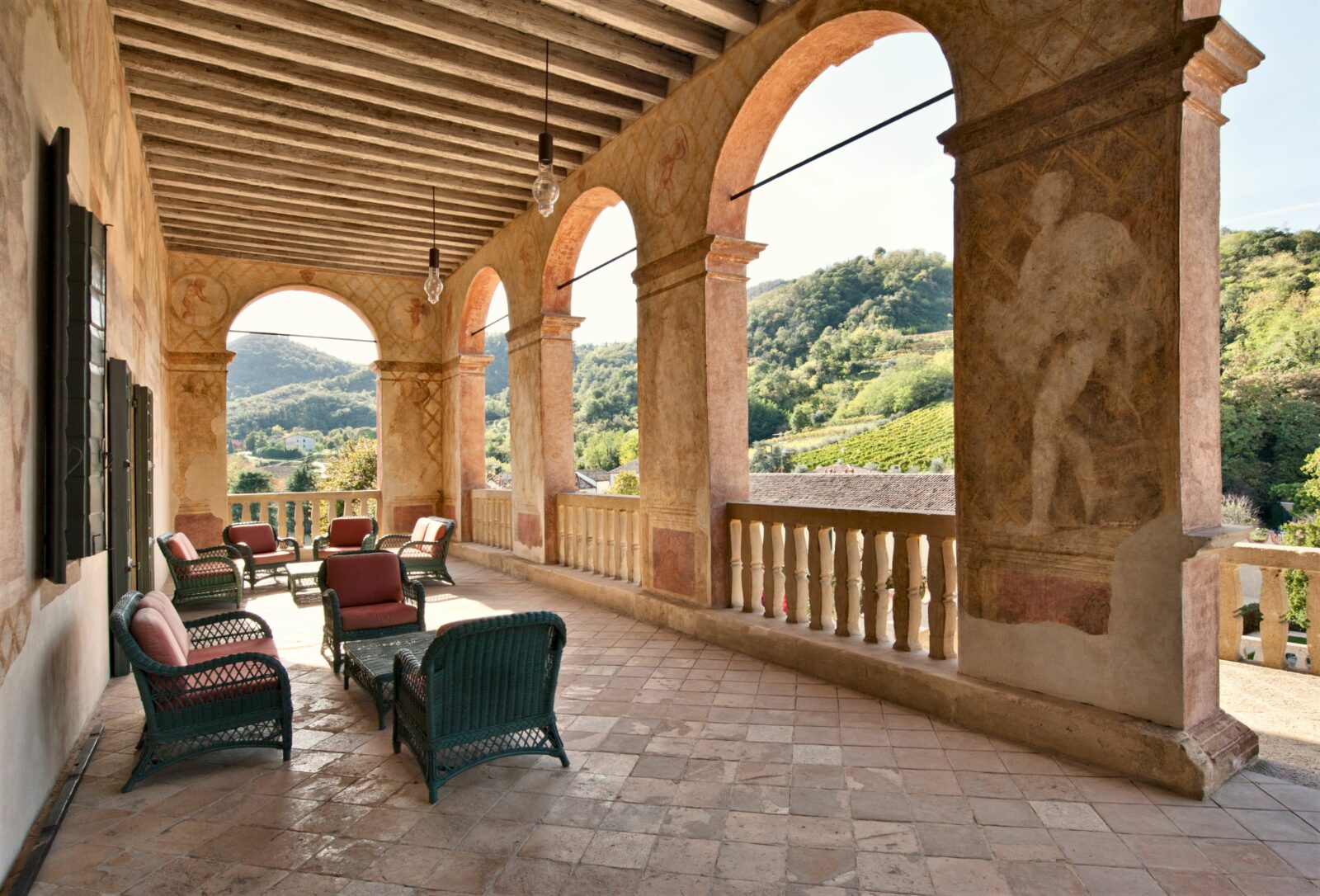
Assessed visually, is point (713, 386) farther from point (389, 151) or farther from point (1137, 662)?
point (389, 151)

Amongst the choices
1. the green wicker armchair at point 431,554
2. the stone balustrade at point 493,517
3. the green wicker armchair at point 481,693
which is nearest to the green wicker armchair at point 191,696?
the green wicker armchair at point 481,693

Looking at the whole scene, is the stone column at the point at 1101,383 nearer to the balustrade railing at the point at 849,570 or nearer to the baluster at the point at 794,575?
the balustrade railing at the point at 849,570

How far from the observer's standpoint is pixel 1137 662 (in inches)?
131

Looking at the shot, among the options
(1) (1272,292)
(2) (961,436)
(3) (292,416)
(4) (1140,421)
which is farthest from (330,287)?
(3) (292,416)

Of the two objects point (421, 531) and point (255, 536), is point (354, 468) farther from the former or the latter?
point (421, 531)

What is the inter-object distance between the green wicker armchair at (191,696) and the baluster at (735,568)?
3336mm

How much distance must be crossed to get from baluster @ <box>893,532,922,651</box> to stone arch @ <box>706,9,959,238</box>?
2.95 metres

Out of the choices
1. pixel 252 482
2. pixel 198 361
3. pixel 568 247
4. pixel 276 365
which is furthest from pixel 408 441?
pixel 276 365

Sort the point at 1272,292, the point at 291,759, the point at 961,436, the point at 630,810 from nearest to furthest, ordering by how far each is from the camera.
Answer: the point at 630,810 → the point at 291,759 → the point at 961,436 → the point at 1272,292

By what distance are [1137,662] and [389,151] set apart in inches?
308

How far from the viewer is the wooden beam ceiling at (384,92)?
544 centimetres

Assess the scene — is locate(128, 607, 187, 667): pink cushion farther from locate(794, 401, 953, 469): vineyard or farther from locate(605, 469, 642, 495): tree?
locate(794, 401, 953, 469): vineyard

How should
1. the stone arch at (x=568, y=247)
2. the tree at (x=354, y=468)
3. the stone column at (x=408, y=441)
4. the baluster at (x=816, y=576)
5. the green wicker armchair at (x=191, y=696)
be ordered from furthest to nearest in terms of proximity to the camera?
the tree at (x=354, y=468), the stone column at (x=408, y=441), the stone arch at (x=568, y=247), the baluster at (x=816, y=576), the green wicker armchair at (x=191, y=696)

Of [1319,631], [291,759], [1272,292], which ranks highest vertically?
[1272,292]
